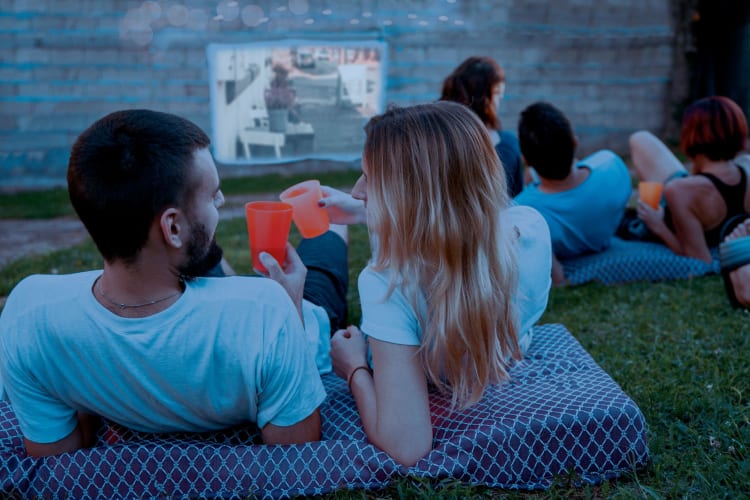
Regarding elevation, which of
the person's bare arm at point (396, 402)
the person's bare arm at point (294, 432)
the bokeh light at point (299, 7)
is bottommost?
the person's bare arm at point (294, 432)

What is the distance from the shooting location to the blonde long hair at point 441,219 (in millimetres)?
2012

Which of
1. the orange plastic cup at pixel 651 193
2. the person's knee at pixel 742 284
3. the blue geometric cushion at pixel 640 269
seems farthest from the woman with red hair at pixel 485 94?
the person's knee at pixel 742 284

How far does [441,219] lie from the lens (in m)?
2.02

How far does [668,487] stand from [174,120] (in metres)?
1.92

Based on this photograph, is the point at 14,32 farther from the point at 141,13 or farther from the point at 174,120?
the point at 174,120

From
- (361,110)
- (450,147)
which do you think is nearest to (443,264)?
(450,147)

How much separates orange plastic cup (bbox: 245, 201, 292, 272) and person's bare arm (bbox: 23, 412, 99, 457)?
0.79 meters

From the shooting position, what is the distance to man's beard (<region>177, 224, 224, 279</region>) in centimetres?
193

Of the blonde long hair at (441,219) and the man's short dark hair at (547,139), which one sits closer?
the blonde long hair at (441,219)

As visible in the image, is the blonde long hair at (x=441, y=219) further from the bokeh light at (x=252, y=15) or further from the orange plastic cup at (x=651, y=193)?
the bokeh light at (x=252, y=15)

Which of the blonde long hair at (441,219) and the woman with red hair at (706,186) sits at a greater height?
the blonde long hair at (441,219)

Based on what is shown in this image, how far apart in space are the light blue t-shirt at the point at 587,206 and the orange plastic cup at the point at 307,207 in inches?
95.8

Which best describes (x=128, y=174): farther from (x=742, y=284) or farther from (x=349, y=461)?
(x=742, y=284)

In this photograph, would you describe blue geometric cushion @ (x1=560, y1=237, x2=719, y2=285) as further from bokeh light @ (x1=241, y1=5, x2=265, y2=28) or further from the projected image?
bokeh light @ (x1=241, y1=5, x2=265, y2=28)
